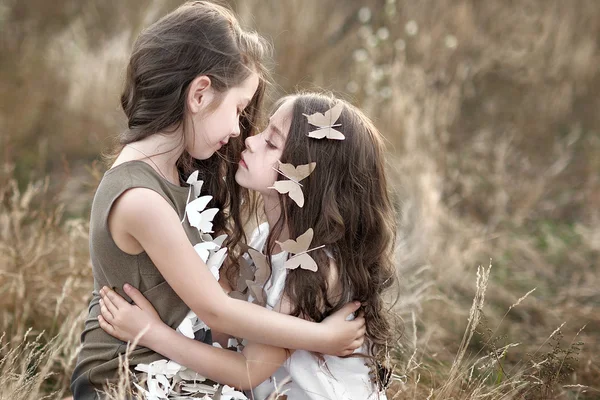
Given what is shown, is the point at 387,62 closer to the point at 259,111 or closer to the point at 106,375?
the point at 259,111

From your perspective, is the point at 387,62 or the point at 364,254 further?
the point at 387,62

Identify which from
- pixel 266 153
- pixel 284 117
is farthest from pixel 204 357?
pixel 284 117

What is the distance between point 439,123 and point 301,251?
3.17m

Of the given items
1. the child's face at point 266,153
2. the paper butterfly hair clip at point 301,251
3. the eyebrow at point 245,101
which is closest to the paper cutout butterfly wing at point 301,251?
the paper butterfly hair clip at point 301,251

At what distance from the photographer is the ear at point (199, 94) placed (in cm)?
225

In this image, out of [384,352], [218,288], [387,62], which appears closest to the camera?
[218,288]

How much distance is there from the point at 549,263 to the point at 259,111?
2.53 meters

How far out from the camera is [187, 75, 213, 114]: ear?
225 centimetres

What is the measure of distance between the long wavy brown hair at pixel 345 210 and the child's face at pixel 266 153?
0.10ft

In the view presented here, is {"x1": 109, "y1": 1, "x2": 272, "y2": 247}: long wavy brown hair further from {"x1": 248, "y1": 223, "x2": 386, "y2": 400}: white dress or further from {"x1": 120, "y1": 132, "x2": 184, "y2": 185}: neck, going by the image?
{"x1": 248, "y1": 223, "x2": 386, "y2": 400}: white dress

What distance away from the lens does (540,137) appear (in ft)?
19.9

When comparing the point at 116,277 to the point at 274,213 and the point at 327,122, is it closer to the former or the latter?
the point at 274,213

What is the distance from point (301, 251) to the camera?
7.41 ft

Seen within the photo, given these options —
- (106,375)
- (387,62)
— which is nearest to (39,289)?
(106,375)
